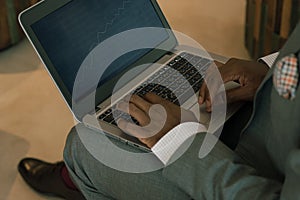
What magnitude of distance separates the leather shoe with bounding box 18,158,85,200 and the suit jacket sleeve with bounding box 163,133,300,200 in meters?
0.62

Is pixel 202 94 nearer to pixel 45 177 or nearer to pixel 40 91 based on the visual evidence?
pixel 45 177

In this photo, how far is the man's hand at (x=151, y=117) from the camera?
1061 millimetres

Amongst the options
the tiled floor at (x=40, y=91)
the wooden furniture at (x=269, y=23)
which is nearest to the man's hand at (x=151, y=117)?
the tiled floor at (x=40, y=91)

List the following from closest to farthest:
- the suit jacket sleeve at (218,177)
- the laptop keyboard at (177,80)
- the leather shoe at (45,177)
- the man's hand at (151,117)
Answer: the suit jacket sleeve at (218,177) < the man's hand at (151,117) < the laptop keyboard at (177,80) < the leather shoe at (45,177)

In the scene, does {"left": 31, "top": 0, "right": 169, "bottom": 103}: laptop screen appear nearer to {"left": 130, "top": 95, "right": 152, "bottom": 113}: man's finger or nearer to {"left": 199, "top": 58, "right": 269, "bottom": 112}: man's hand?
{"left": 130, "top": 95, "right": 152, "bottom": 113}: man's finger

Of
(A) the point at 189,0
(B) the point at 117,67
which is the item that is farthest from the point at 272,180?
(A) the point at 189,0

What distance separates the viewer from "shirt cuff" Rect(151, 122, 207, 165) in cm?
103

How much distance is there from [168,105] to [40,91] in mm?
1096

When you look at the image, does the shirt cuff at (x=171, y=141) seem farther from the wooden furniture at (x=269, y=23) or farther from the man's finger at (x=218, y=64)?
the wooden furniture at (x=269, y=23)

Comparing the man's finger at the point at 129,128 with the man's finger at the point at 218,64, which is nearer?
the man's finger at the point at 129,128

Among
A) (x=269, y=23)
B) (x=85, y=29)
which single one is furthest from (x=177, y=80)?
(x=269, y=23)

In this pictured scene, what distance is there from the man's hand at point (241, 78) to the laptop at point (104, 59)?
1.0 inches

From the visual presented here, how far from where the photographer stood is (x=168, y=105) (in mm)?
1105

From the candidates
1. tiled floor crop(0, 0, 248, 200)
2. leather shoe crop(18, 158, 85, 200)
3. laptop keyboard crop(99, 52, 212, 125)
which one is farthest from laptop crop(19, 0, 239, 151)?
tiled floor crop(0, 0, 248, 200)
